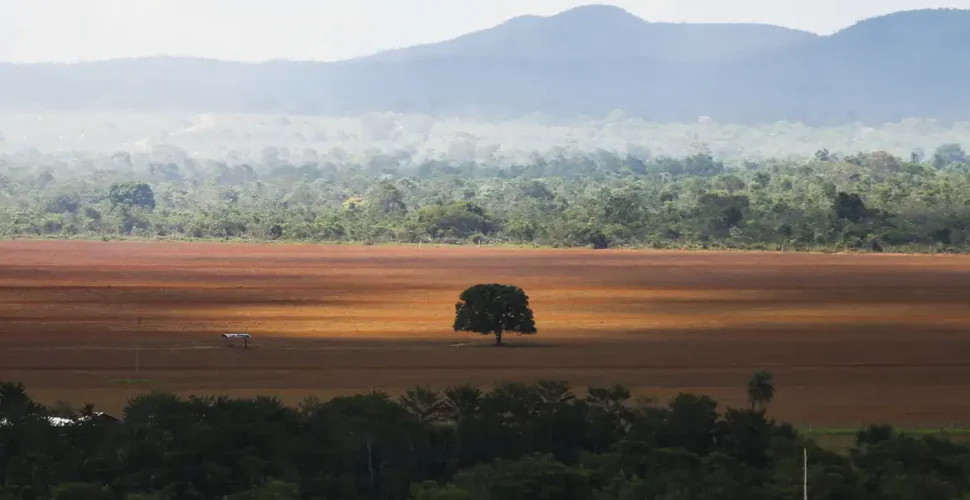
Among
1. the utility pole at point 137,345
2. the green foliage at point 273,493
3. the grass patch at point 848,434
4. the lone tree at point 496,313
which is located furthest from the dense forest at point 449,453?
the lone tree at point 496,313

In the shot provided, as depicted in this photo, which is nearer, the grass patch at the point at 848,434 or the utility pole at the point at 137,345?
the grass patch at the point at 848,434

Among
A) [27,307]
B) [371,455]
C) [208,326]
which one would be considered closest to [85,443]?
[371,455]

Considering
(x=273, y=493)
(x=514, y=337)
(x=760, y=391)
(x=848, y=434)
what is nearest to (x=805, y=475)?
(x=273, y=493)

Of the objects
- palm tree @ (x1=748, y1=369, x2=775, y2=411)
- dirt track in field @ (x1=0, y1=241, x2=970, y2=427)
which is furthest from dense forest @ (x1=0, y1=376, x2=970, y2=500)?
dirt track in field @ (x1=0, y1=241, x2=970, y2=427)

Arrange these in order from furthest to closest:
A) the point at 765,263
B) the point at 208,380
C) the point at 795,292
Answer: the point at 765,263, the point at 795,292, the point at 208,380

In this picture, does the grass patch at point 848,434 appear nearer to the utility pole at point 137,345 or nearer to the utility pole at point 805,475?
the utility pole at point 805,475

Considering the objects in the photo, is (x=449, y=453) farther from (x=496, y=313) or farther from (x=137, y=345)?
(x=496, y=313)

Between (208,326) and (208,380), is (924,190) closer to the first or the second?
(208,326)
